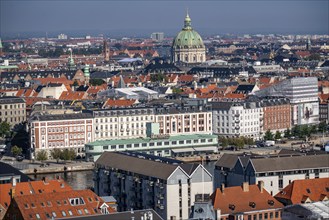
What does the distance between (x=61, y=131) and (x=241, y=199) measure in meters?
15.2

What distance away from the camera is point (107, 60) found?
84.4 metres

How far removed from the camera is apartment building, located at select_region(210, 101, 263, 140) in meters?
38.5

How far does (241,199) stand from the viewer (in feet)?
64.5

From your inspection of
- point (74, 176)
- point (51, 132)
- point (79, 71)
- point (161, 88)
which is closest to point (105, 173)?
point (74, 176)

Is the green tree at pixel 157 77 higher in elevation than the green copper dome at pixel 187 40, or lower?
lower

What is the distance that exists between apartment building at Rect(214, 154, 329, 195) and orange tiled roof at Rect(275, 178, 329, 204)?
151 cm

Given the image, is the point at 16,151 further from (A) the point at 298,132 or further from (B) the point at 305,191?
(B) the point at 305,191

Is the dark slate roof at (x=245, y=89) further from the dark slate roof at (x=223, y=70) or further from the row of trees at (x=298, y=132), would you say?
the dark slate roof at (x=223, y=70)

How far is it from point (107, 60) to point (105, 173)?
60.8 metres

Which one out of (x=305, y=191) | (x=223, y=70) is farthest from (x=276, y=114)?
(x=223, y=70)

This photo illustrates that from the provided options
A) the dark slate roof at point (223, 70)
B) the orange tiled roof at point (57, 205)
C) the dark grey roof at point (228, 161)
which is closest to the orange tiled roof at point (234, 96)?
the dark slate roof at point (223, 70)

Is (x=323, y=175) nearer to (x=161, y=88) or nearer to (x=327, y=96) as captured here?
(x=327, y=96)

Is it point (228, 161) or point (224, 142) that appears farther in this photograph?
point (224, 142)

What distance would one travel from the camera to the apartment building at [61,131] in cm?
3378
